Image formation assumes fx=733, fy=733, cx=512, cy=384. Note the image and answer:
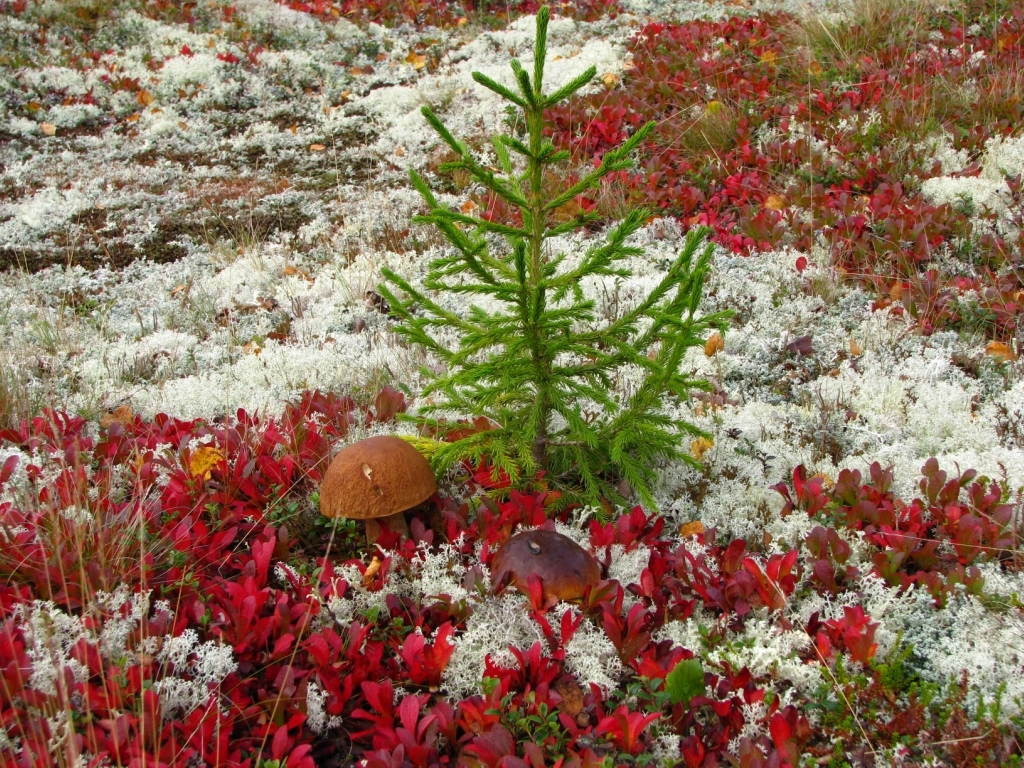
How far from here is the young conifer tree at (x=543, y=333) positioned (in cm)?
283

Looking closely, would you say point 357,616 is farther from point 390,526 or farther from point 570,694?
point 570,694

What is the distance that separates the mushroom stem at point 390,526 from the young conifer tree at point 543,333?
0.32 meters

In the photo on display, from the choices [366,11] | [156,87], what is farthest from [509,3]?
[156,87]

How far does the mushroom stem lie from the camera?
3062 mm

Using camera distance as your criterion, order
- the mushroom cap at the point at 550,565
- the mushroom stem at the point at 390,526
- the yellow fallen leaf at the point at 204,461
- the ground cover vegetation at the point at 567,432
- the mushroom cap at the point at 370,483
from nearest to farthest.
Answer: the ground cover vegetation at the point at 567,432 → the mushroom cap at the point at 550,565 → the mushroom cap at the point at 370,483 → the mushroom stem at the point at 390,526 → the yellow fallen leaf at the point at 204,461

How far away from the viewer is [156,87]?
34.3ft

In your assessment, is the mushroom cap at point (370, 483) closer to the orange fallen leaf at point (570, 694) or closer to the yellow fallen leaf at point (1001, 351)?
the orange fallen leaf at point (570, 694)

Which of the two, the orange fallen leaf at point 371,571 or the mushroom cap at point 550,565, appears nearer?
the mushroom cap at point 550,565

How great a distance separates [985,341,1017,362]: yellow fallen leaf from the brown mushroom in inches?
139

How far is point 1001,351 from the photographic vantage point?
14.2 ft

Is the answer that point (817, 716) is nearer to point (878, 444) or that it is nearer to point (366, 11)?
point (878, 444)

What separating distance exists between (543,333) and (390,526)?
3.43 feet

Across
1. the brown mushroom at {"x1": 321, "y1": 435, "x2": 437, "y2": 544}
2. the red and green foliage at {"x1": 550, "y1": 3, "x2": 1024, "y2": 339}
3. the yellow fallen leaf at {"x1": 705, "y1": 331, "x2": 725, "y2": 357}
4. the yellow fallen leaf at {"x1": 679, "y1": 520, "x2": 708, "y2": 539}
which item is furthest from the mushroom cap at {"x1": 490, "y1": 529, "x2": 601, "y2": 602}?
the red and green foliage at {"x1": 550, "y1": 3, "x2": 1024, "y2": 339}

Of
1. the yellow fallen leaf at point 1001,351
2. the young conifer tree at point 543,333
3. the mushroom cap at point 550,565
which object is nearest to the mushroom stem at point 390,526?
the young conifer tree at point 543,333
